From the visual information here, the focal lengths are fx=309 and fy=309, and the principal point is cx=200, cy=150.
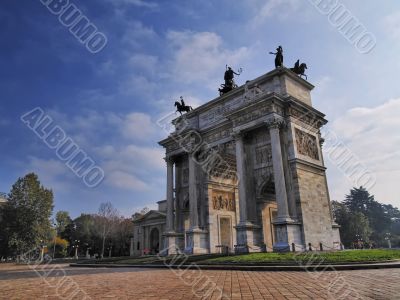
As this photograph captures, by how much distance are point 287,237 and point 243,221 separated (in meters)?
3.91

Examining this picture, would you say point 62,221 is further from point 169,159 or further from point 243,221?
point 243,221

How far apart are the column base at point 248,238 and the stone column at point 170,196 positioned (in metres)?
9.26

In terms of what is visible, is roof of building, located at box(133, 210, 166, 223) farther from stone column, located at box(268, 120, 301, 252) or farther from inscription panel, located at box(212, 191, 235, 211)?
stone column, located at box(268, 120, 301, 252)

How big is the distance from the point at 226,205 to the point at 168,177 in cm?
644

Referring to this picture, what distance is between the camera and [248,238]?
21797 mm

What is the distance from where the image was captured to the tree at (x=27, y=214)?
41.1m

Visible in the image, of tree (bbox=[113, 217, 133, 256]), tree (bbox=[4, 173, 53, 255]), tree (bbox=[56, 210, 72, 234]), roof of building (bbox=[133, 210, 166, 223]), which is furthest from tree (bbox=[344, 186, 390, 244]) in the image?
tree (bbox=[56, 210, 72, 234])

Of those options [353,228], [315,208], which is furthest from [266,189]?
[353,228]

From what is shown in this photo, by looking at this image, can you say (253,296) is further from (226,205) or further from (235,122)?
(226,205)

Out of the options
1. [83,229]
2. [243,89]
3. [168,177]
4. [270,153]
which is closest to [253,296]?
[270,153]

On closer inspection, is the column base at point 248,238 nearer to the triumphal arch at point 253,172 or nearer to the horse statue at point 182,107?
the triumphal arch at point 253,172

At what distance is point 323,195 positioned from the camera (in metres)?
23.7

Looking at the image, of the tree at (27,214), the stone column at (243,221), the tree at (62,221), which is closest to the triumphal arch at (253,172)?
the stone column at (243,221)

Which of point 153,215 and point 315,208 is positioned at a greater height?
point 153,215
